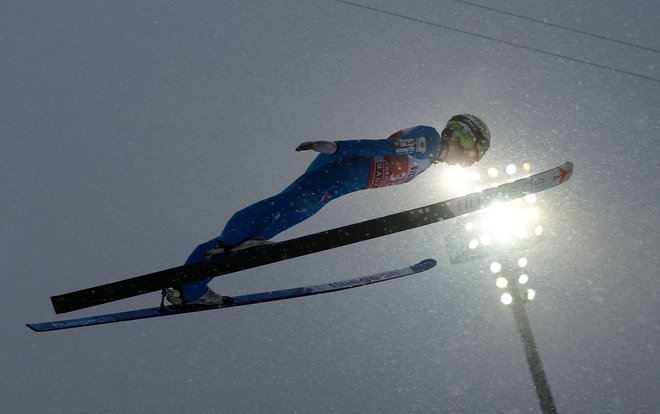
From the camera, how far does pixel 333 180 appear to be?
5.35 metres

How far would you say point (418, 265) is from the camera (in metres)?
6.71

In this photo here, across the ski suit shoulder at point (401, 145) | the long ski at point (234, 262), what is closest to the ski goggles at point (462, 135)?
the ski suit shoulder at point (401, 145)

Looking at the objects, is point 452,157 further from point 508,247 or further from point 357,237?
point 508,247

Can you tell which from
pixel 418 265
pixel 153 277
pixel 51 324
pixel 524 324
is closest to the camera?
pixel 153 277

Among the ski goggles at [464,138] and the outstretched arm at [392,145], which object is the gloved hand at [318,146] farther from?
the ski goggles at [464,138]

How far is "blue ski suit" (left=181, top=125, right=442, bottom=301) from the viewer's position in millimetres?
4977

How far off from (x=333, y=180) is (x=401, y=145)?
23.4 inches

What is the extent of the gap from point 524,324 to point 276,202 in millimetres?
5113

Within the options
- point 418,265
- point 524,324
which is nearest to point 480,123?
point 418,265

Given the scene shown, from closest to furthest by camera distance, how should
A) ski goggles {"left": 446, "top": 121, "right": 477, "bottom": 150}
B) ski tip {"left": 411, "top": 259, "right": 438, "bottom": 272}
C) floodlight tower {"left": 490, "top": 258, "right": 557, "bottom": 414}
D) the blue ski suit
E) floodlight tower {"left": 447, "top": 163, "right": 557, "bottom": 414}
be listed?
1. the blue ski suit
2. ski goggles {"left": 446, "top": 121, "right": 477, "bottom": 150}
3. ski tip {"left": 411, "top": 259, "right": 438, "bottom": 272}
4. floodlight tower {"left": 490, "top": 258, "right": 557, "bottom": 414}
5. floodlight tower {"left": 447, "top": 163, "right": 557, "bottom": 414}

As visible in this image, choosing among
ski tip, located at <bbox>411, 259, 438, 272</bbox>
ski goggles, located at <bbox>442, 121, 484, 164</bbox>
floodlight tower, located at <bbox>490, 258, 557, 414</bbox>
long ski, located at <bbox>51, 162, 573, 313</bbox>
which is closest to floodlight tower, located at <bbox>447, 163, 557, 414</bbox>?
floodlight tower, located at <bbox>490, 258, 557, 414</bbox>

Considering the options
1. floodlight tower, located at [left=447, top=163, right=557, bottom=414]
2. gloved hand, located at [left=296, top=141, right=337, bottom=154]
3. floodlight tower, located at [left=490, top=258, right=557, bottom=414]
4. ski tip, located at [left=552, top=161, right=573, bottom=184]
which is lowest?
floodlight tower, located at [left=490, top=258, right=557, bottom=414]

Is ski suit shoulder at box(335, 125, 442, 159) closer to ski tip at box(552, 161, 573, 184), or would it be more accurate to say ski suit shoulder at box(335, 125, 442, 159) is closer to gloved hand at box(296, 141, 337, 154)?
gloved hand at box(296, 141, 337, 154)

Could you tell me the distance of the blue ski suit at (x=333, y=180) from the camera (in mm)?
4977
